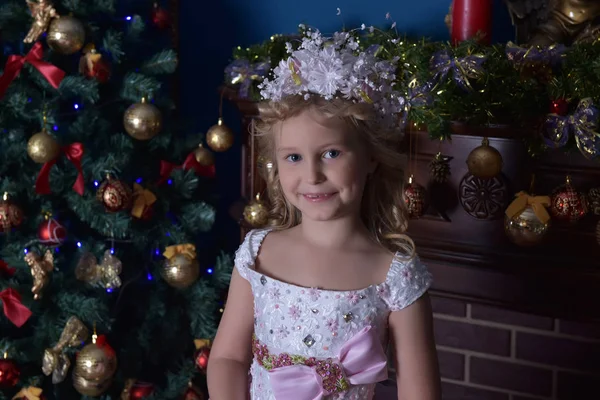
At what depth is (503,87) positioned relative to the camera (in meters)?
2.03

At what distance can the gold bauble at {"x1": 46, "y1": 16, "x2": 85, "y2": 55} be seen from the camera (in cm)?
229

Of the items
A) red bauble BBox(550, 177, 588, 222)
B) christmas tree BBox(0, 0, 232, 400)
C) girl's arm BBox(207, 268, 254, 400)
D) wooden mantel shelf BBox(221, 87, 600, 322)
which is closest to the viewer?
girl's arm BBox(207, 268, 254, 400)

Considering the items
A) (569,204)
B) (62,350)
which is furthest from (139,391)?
(569,204)

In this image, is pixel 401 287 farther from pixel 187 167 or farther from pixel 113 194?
pixel 187 167

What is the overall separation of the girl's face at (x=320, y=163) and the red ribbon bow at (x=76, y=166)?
0.97 meters

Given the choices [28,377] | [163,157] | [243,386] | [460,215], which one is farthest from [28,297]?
[460,215]

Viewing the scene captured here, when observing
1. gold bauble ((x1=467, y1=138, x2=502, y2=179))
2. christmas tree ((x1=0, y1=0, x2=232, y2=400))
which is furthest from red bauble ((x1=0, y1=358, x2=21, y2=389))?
gold bauble ((x1=467, y1=138, x2=502, y2=179))

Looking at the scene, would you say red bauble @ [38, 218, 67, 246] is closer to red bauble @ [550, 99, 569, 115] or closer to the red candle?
the red candle

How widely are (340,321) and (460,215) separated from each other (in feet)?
2.94

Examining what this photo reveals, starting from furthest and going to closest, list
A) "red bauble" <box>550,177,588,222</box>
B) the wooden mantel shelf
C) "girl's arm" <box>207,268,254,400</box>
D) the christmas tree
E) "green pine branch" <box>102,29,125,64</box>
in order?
1. "green pine branch" <box>102,29,125,64</box>
2. the christmas tree
3. the wooden mantel shelf
4. "red bauble" <box>550,177,588,222</box>
5. "girl's arm" <box>207,268,254,400</box>

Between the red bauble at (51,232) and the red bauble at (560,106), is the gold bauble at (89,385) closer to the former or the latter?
the red bauble at (51,232)

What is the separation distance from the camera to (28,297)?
93.4 inches

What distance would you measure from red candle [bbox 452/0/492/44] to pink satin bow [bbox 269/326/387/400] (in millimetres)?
1023

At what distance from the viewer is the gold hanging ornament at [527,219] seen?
2.13 m
